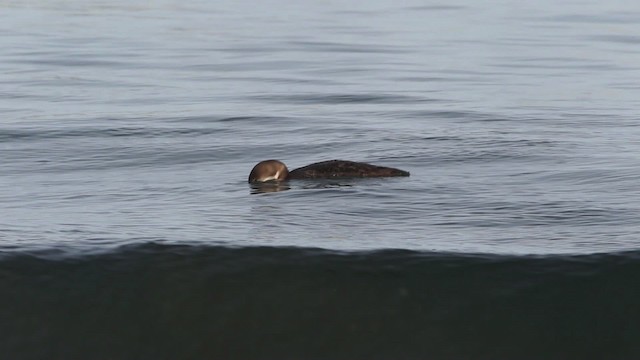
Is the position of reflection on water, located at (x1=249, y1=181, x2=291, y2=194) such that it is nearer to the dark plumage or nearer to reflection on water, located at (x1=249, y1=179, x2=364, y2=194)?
reflection on water, located at (x1=249, y1=179, x2=364, y2=194)

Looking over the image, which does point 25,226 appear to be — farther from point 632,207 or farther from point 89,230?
point 632,207

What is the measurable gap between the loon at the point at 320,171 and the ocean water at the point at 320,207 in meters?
0.17

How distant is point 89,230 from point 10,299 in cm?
174

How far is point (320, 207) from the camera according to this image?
12016mm

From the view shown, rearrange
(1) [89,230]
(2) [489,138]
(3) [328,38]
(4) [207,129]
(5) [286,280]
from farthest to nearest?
(3) [328,38]
(4) [207,129]
(2) [489,138]
(1) [89,230]
(5) [286,280]

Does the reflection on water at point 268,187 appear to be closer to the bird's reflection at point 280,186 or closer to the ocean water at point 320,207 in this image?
the bird's reflection at point 280,186

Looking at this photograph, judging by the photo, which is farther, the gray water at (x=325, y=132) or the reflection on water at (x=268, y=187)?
the reflection on water at (x=268, y=187)

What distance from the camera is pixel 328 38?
1147 inches

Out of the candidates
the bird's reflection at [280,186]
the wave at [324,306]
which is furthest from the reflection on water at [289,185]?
the wave at [324,306]

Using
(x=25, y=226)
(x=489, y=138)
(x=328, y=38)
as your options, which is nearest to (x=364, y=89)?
(x=489, y=138)

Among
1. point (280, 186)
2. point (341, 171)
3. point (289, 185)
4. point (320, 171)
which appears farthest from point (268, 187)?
point (341, 171)

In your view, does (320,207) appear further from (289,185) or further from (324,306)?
(324,306)

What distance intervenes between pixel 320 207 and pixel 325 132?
4806 mm

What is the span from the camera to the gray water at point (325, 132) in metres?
11.0
